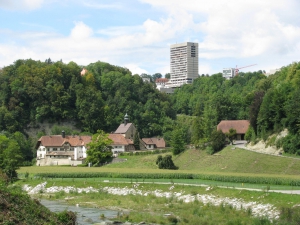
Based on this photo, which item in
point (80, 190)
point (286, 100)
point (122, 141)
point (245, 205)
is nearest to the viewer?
point (245, 205)

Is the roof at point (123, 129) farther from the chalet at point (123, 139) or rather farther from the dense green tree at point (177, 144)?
the dense green tree at point (177, 144)

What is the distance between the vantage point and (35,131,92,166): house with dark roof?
351 ft

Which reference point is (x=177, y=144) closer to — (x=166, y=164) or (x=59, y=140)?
(x=166, y=164)

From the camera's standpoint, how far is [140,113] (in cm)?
14025

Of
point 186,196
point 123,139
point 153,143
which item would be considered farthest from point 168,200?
point 153,143

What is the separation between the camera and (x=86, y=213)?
41719 mm

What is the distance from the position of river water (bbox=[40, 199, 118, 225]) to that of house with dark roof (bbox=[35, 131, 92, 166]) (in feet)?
188

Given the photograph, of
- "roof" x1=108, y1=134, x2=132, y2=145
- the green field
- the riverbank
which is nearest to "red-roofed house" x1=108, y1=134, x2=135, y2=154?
"roof" x1=108, y1=134, x2=132, y2=145

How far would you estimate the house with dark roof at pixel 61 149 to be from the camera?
107 meters

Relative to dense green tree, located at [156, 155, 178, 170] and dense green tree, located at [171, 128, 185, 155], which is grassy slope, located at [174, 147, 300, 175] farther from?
dense green tree, located at [171, 128, 185, 155]

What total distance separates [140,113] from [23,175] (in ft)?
236

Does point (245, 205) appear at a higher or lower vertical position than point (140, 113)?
lower

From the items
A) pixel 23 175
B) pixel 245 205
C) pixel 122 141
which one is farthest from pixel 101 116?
pixel 245 205

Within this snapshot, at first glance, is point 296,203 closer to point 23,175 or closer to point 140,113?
point 23,175
